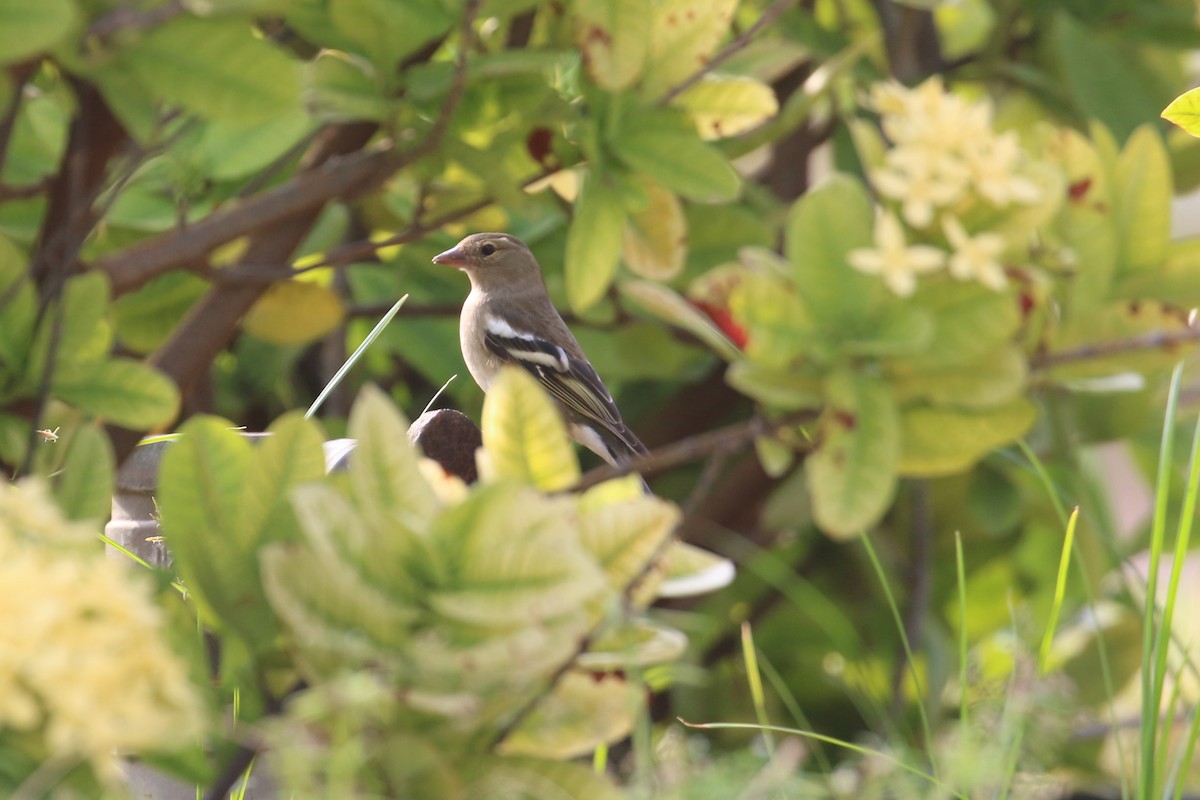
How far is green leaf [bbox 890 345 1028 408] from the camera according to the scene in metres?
1.18

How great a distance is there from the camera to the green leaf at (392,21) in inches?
69.8

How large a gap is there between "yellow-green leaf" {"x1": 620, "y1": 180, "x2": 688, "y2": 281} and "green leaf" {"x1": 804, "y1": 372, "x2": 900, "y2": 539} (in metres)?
0.89

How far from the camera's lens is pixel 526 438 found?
106 centimetres

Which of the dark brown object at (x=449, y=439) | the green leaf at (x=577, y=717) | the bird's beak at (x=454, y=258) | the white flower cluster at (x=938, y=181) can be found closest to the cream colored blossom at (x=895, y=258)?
the white flower cluster at (x=938, y=181)

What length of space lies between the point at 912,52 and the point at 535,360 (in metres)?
1.24

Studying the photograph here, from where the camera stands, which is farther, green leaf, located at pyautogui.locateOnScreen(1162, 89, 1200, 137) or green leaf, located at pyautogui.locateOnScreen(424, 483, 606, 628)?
green leaf, located at pyautogui.locateOnScreen(1162, 89, 1200, 137)

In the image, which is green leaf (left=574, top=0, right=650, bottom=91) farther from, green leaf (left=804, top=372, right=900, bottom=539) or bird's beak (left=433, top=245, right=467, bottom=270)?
bird's beak (left=433, top=245, right=467, bottom=270)

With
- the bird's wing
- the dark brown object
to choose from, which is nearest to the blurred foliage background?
the bird's wing

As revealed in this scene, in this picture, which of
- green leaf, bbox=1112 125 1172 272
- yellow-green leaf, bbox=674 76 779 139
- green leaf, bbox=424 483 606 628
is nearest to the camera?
green leaf, bbox=424 483 606 628

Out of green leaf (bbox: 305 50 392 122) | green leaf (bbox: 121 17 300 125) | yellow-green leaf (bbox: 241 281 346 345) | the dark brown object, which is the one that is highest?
green leaf (bbox: 121 17 300 125)

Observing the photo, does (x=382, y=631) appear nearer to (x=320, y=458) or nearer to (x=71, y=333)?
(x=320, y=458)

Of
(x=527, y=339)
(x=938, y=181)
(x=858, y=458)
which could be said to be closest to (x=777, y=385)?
(x=858, y=458)

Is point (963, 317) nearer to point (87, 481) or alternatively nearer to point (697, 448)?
point (697, 448)

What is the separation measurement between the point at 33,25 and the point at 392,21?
72 cm
